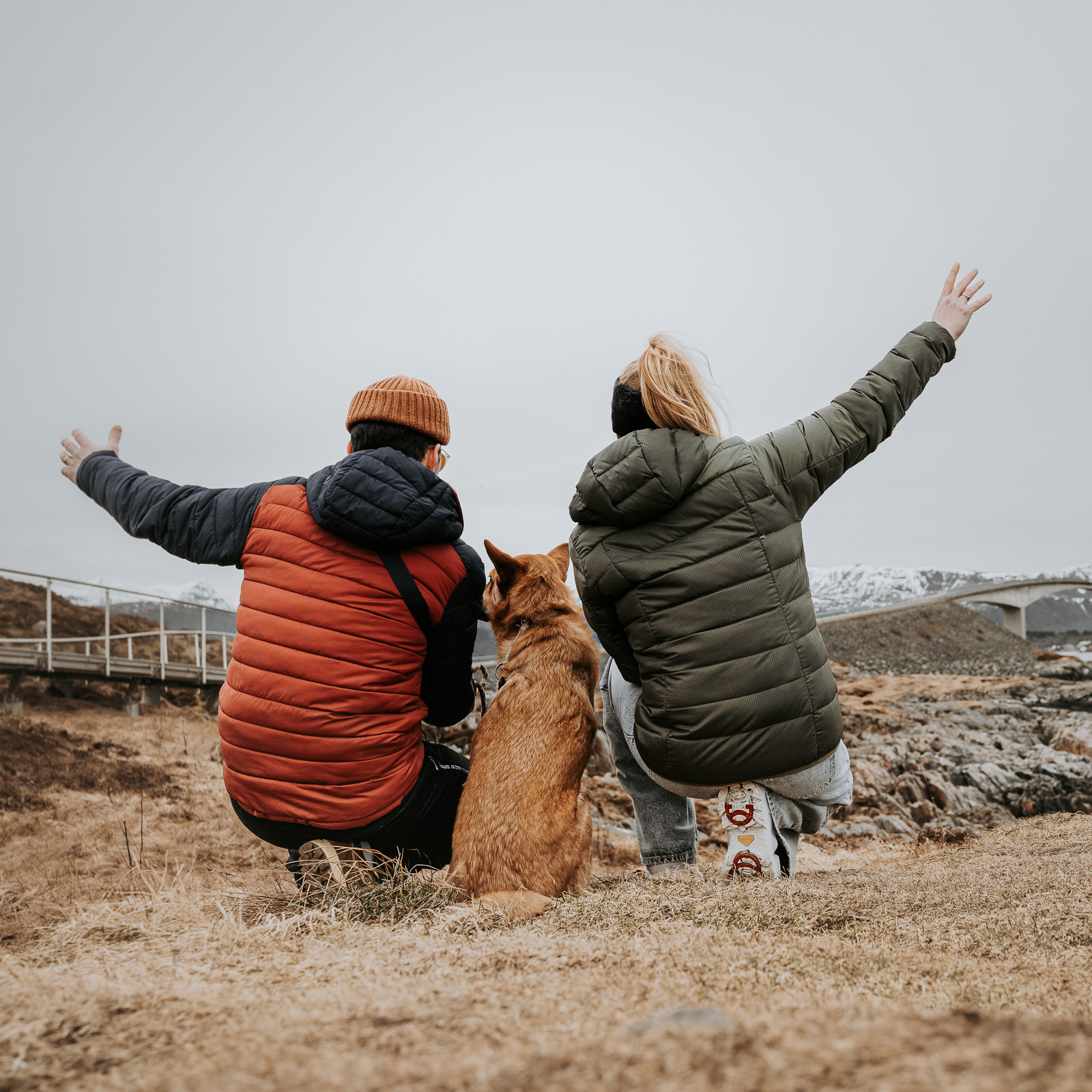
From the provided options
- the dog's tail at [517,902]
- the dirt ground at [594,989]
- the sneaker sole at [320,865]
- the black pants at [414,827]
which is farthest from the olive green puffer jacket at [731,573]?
the sneaker sole at [320,865]

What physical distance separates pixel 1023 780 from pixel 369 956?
791 centimetres

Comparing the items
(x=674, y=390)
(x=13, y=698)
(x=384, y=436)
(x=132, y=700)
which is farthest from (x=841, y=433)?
(x=132, y=700)

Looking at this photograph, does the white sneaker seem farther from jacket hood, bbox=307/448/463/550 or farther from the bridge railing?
the bridge railing

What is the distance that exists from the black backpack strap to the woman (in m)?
0.72

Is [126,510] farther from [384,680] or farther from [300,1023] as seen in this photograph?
[300,1023]

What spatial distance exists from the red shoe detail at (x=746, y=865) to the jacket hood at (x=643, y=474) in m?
1.52

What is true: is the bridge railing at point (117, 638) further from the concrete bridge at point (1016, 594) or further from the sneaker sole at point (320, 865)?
the concrete bridge at point (1016, 594)

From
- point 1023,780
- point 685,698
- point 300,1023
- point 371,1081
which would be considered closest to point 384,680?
point 685,698

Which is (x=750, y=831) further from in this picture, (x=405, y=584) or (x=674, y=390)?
(x=674, y=390)

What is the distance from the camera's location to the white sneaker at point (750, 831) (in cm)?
307

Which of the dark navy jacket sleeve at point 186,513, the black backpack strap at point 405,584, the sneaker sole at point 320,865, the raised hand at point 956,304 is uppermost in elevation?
the raised hand at point 956,304

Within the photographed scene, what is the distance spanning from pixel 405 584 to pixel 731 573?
1.38 meters

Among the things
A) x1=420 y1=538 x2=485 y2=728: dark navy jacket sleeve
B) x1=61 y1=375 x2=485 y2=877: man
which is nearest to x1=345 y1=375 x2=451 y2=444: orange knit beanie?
x1=61 y1=375 x2=485 y2=877: man

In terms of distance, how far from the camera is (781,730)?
2.93 m
